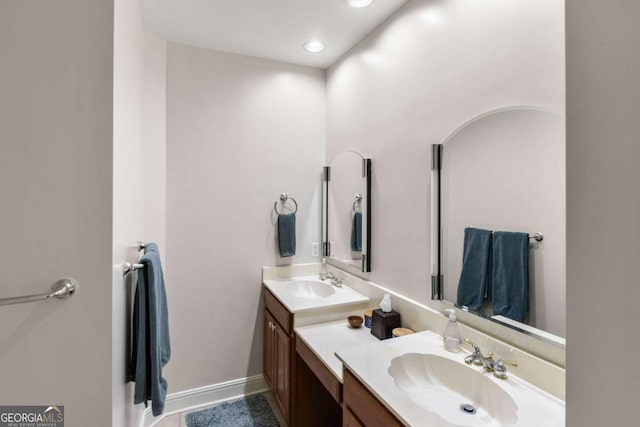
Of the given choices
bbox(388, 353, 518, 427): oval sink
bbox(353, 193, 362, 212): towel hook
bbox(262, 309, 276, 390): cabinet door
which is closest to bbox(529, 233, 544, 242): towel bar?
bbox(388, 353, 518, 427): oval sink

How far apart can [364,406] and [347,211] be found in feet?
4.40

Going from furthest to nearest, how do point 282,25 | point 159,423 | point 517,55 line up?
point 159,423, point 282,25, point 517,55

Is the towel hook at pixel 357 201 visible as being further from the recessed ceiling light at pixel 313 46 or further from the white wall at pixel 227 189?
the recessed ceiling light at pixel 313 46

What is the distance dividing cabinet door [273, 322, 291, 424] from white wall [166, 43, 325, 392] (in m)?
0.41

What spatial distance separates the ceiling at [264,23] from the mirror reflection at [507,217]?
1.02m

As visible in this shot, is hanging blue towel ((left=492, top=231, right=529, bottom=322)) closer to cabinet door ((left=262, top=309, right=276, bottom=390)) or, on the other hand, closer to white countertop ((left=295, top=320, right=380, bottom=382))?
white countertop ((left=295, top=320, right=380, bottom=382))

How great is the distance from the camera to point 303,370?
1.76m

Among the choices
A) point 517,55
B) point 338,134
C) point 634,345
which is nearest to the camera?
point 634,345

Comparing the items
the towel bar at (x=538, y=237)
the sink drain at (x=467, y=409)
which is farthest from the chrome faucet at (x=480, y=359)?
the towel bar at (x=538, y=237)
